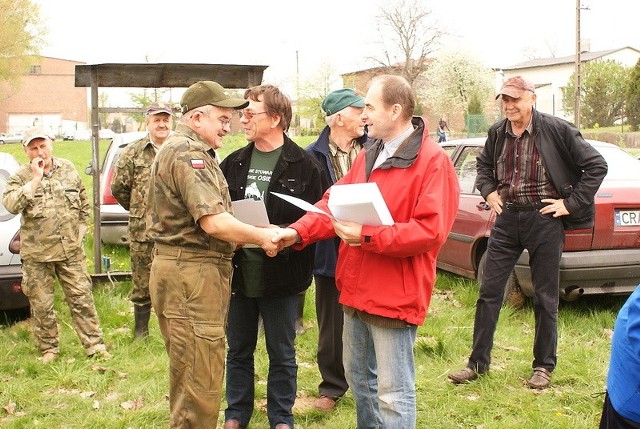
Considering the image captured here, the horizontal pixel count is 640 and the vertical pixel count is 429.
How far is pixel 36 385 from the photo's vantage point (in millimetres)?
5340

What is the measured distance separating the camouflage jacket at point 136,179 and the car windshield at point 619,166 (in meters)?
4.04

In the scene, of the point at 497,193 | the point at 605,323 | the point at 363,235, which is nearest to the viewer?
the point at 363,235

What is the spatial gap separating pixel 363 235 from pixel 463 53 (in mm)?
61317

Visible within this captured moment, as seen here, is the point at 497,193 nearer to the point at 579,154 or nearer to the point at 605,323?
the point at 579,154

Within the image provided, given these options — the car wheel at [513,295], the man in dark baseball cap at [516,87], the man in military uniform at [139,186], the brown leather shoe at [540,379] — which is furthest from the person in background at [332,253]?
the car wheel at [513,295]

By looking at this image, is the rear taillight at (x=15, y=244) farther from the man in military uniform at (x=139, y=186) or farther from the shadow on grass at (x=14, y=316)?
the man in military uniform at (x=139, y=186)

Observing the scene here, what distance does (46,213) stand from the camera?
595 centimetres

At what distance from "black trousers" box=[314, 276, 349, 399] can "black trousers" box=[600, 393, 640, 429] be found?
247cm

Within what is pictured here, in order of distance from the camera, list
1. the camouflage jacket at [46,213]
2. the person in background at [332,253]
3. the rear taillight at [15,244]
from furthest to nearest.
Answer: the rear taillight at [15,244] → the camouflage jacket at [46,213] → the person in background at [332,253]

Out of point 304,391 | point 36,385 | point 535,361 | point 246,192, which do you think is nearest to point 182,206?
point 246,192

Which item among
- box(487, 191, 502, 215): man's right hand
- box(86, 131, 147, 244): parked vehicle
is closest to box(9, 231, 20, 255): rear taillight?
box(86, 131, 147, 244): parked vehicle

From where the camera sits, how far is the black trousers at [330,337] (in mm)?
4832

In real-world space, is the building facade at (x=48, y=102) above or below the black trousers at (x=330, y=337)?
above

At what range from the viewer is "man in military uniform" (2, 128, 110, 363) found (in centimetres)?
Answer: 589
